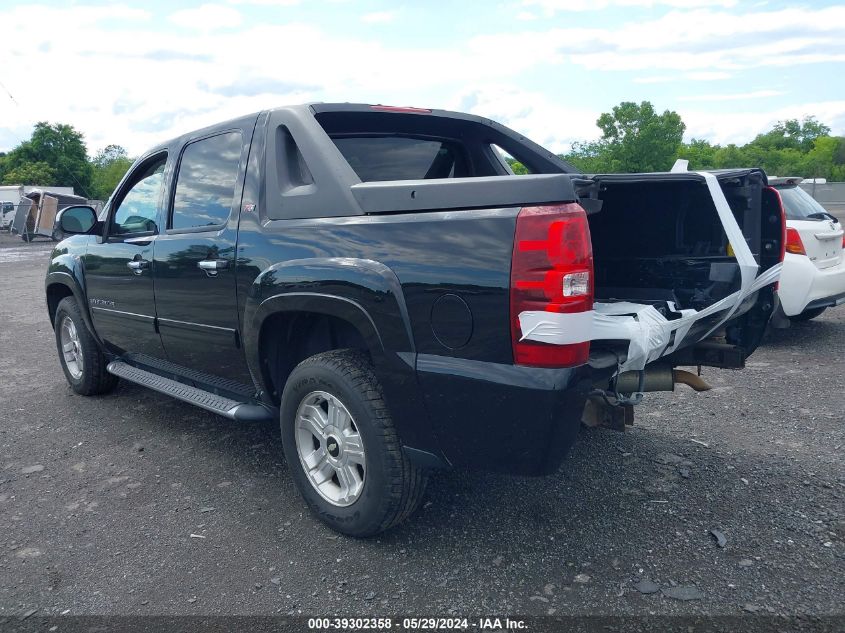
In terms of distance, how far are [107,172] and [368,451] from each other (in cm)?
10245

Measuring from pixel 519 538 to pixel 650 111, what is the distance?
233 feet

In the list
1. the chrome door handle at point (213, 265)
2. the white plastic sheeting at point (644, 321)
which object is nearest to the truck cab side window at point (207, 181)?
the chrome door handle at point (213, 265)

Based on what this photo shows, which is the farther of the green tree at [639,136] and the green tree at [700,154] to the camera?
the green tree at [700,154]

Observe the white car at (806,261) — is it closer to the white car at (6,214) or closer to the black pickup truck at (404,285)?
the black pickup truck at (404,285)

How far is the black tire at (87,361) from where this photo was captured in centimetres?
541

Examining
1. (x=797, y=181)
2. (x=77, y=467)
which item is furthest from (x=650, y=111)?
(x=77, y=467)

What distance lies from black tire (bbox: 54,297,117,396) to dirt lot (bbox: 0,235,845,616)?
51cm

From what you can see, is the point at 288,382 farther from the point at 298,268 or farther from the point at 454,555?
the point at 454,555

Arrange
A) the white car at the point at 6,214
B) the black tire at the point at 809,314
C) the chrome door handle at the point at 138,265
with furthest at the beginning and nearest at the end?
the white car at the point at 6,214
the black tire at the point at 809,314
the chrome door handle at the point at 138,265

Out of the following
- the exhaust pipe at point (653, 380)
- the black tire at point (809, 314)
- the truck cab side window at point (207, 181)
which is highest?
the truck cab side window at point (207, 181)

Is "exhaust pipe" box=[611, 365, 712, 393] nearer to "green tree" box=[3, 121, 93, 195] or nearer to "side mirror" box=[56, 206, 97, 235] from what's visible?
"side mirror" box=[56, 206, 97, 235]

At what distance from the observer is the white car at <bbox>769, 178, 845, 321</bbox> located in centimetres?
654

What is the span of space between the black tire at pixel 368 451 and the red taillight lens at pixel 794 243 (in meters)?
5.07

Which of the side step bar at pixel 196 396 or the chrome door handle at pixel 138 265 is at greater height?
the chrome door handle at pixel 138 265
